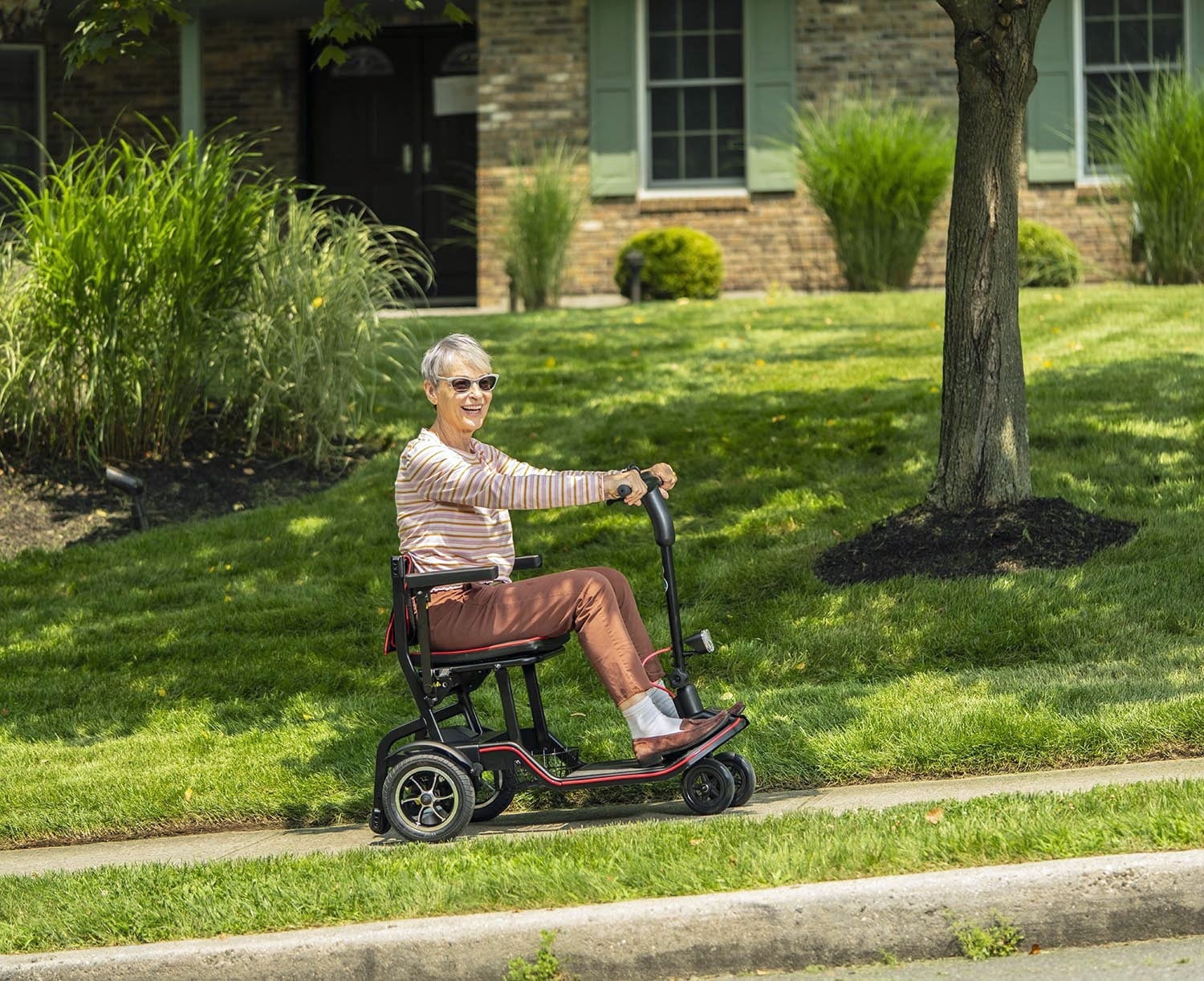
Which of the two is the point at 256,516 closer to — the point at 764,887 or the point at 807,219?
the point at 764,887

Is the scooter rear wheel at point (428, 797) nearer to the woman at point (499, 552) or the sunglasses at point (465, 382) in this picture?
the woman at point (499, 552)

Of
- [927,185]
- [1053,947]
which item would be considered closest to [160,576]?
[1053,947]

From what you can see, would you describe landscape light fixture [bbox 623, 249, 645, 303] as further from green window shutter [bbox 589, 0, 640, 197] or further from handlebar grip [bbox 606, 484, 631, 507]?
handlebar grip [bbox 606, 484, 631, 507]

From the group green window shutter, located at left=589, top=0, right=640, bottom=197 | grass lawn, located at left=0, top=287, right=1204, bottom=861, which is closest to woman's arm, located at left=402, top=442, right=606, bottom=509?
grass lawn, located at left=0, top=287, right=1204, bottom=861

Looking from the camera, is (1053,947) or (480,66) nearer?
(1053,947)

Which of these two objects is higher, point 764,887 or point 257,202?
point 257,202

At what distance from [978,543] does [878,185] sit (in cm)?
900

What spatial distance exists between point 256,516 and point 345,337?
1.64 metres

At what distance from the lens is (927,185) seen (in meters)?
15.8

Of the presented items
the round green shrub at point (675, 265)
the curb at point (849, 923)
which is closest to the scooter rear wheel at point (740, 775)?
the curb at point (849, 923)

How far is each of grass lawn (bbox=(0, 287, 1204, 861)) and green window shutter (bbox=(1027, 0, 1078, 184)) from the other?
593 centimetres

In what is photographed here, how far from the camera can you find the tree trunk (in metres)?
7.27

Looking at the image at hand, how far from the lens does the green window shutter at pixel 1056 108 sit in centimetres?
1711

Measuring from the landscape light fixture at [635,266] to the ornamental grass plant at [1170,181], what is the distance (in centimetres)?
449
